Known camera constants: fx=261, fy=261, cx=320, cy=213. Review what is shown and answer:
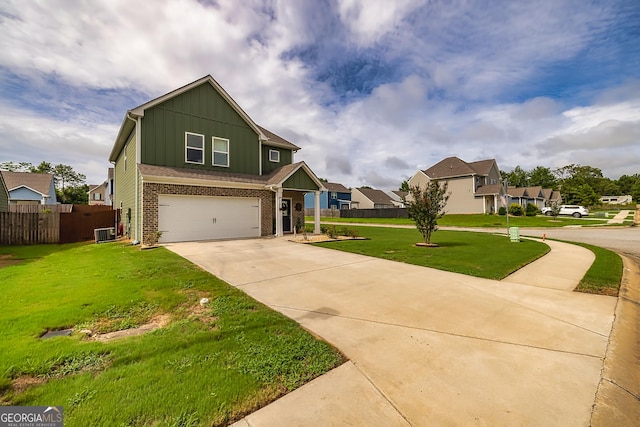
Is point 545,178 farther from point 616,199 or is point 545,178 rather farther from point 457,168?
point 457,168

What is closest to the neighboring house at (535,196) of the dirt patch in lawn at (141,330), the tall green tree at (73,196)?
the dirt patch in lawn at (141,330)

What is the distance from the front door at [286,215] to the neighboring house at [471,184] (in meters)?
24.4

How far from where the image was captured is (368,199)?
57094 millimetres

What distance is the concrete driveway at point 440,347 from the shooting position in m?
2.16

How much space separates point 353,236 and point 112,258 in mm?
10616

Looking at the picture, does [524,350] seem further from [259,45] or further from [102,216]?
[102,216]

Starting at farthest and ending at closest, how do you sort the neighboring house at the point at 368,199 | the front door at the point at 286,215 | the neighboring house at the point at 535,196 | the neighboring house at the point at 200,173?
the neighboring house at the point at 368,199, the neighboring house at the point at 535,196, the front door at the point at 286,215, the neighboring house at the point at 200,173

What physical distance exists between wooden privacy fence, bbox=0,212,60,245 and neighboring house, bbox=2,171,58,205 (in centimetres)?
2505

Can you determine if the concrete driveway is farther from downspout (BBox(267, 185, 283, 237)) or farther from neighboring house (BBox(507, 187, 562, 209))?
neighboring house (BBox(507, 187, 562, 209))

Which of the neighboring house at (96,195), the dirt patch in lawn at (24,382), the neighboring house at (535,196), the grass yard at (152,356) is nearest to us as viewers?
the grass yard at (152,356)

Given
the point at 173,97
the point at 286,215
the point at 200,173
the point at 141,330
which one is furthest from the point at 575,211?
the point at 141,330

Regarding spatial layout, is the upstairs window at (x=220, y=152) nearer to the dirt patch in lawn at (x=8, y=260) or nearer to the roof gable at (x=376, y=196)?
the dirt patch in lawn at (x=8, y=260)

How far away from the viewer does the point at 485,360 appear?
2928 millimetres

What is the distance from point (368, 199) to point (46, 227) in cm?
5027
